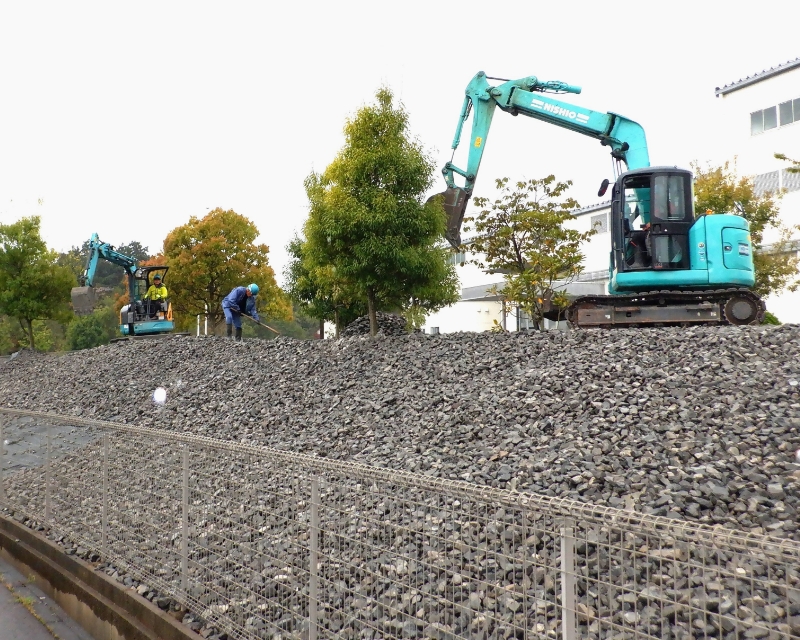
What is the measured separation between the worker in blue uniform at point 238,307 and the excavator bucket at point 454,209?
18.7 feet

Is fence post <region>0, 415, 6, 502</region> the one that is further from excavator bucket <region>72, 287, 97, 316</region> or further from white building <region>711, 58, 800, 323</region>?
white building <region>711, 58, 800, 323</region>

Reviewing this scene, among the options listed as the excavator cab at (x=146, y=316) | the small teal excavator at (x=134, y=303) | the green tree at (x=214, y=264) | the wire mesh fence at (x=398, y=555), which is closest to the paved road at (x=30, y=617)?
the wire mesh fence at (x=398, y=555)

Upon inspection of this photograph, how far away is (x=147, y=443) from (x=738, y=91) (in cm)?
3247

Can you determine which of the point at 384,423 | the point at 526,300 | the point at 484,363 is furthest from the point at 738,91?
the point at 384,423

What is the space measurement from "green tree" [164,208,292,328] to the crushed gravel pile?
19871 mm

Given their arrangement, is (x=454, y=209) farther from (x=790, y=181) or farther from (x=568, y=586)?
(x=790, y=181)

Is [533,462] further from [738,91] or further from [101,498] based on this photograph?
[738,91]

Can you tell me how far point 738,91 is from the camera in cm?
3112

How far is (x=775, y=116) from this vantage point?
29.4 meters

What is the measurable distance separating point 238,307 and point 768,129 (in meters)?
23.5

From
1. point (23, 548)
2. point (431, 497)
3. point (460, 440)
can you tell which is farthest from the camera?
point (460, 440)

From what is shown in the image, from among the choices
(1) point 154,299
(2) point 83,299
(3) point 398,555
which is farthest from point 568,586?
(2) point 83,299

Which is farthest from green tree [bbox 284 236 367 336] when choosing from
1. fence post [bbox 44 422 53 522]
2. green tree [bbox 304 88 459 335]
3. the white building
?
fence post [bbox 44 422 53 522]

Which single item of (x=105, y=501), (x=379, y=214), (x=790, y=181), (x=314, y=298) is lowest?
(x=105, y=501)
